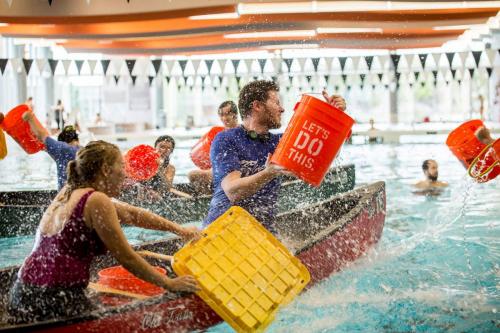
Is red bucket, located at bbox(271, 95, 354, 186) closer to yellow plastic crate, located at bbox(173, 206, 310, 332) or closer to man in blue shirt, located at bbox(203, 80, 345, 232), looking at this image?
yellow plastic crate, located at bbox(173, 206, 310, 332)

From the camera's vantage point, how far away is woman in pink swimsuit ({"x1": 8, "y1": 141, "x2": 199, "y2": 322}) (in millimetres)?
3125

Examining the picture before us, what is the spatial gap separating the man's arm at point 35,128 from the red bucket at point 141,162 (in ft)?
3.45

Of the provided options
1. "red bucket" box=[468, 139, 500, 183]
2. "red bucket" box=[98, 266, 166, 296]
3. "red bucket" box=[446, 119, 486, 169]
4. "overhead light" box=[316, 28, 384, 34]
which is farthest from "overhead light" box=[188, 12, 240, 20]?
"red bucket" box=[98, 266, 166, 296]

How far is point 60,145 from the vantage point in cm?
638

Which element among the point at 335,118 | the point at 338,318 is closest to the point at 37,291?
the point at 335,118

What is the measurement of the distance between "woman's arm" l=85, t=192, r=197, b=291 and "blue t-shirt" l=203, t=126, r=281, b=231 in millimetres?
1022

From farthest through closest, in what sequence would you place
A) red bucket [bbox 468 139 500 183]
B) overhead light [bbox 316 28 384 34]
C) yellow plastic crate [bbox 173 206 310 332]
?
overhead light [bbox 316 28 384 34] < red bucket [bbox 468 139 500 183] < yellow plastic crate [bbox 173 206 310 332]

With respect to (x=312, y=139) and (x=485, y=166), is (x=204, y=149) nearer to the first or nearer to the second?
(x=485, y=166)

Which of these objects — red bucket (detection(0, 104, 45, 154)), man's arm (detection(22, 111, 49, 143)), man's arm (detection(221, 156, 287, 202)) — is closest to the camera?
man's arm (detection(221, 156, 287, 202))

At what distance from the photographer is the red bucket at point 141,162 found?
24.5 feet

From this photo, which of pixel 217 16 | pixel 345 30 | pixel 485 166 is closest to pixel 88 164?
pixel 485 166

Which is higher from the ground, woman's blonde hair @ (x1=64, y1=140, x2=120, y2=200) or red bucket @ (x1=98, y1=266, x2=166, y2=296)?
woman's blonde hair @ (x1=64, y1=140, x2=120, y2=200)

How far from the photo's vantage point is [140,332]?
3535mm

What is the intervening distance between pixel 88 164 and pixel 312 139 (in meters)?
1.23
